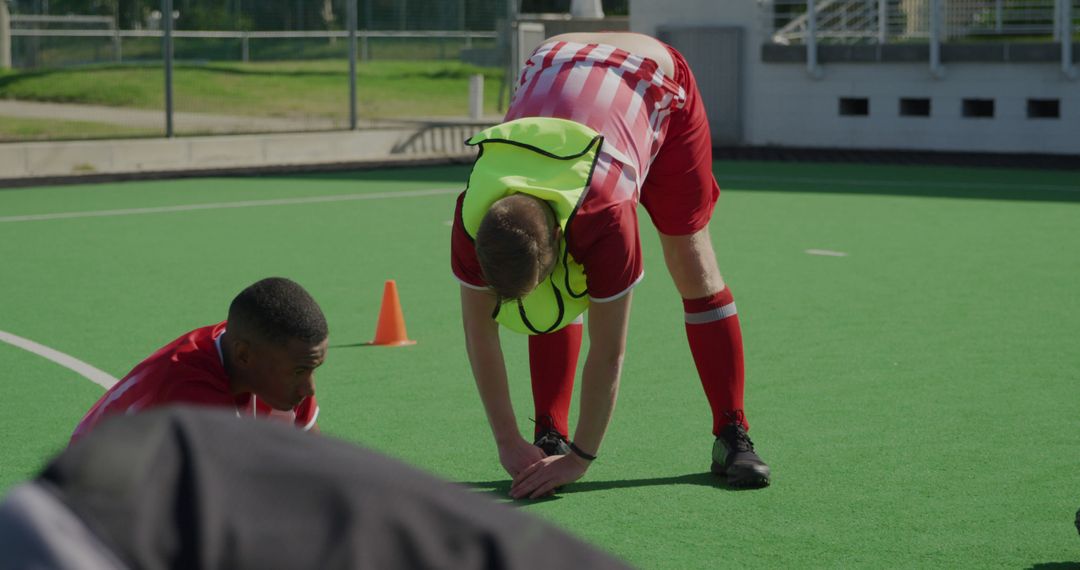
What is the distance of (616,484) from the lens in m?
5.05

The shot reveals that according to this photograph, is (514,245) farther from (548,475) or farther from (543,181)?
(548,475)

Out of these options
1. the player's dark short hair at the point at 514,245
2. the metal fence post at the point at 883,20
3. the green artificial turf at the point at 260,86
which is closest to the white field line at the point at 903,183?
the metal fence post at the point at 883,20

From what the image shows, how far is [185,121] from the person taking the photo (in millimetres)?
19891

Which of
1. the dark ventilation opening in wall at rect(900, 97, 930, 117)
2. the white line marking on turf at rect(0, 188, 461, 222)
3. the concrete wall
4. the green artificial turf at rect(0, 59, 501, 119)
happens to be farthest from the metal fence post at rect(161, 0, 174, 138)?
the dark ventilation opening in wall at rect(900, 97, 930, 117)

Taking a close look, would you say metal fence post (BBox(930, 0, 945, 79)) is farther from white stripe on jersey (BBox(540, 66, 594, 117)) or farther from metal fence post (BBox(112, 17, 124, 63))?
white stripe on jersey (BBox(540, 66, 594, 117))

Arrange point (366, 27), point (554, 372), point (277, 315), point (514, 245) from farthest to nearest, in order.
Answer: point (366, 27), point (554, 372), point (514, 245), point (277, 315)

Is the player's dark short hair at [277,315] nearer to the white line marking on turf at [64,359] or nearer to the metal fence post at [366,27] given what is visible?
the white line marking on turf at [64,359]

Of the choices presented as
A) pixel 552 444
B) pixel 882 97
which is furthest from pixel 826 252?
pixel 882 97

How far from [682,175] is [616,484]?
1.08 metres

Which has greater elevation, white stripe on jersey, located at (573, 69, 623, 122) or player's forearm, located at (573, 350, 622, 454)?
white stripe on jersey, located at (573, 69, 623, 122)

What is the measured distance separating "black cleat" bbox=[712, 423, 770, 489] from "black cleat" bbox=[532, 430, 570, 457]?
1.73ft

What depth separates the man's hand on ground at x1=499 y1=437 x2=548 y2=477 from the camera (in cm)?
470

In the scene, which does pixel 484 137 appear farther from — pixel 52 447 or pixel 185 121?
pixel 185 121

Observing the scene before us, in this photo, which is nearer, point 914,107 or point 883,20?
point 914,107
